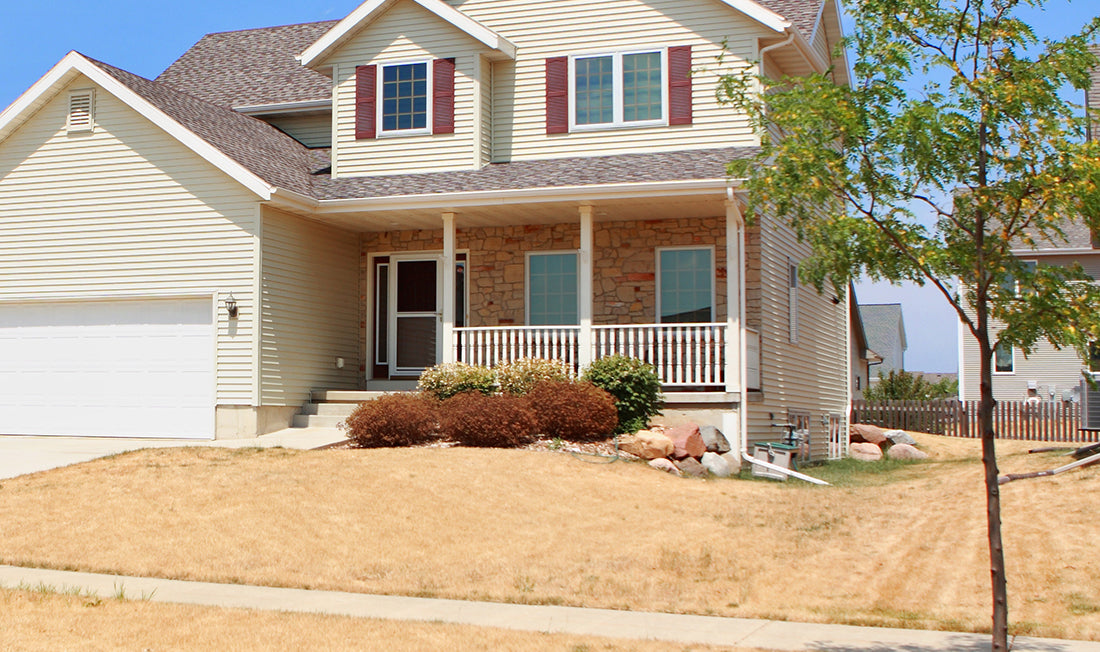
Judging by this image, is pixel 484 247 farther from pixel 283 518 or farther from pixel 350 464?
pixel 283 518

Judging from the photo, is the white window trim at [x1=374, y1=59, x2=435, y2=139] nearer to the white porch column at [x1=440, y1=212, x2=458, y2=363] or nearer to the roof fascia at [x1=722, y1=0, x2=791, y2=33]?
the white porch column at [x1=440, y1=212, x2=458, y2=363]

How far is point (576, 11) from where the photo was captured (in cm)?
1919

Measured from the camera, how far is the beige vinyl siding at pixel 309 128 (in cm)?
2177

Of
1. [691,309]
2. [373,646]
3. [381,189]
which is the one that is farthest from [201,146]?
[373,646]

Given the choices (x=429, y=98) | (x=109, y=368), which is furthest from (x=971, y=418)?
(x=109, y=368)

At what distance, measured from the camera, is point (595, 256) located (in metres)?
18.5

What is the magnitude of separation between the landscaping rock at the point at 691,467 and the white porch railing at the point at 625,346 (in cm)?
156

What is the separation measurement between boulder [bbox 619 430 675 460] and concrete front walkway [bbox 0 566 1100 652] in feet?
22.1

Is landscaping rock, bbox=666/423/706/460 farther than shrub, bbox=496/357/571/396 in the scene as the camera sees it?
No

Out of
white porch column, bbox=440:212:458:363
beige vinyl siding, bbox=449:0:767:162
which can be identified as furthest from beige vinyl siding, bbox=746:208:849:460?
white porch column, bbox=440:212:458:363

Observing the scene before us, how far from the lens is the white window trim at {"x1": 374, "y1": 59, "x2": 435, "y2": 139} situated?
63.2ft

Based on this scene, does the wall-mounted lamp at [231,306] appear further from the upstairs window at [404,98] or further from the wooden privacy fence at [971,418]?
the wooden privacy fence at [971,418]

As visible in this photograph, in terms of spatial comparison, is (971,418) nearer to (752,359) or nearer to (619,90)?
(752,359)

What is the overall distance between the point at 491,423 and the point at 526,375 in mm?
1596
